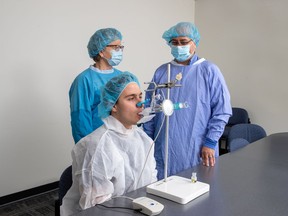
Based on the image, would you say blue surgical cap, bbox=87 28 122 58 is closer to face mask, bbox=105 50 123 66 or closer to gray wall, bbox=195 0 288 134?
face mask, bbox=105 50 123 66

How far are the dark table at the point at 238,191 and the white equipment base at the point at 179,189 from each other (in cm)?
2

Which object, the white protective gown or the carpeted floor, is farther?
the carpeted floor

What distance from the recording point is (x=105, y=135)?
1.25 metres

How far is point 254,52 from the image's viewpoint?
409 centimetres

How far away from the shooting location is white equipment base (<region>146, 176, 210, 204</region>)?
104 centimetres

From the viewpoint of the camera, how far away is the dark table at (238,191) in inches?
38.4

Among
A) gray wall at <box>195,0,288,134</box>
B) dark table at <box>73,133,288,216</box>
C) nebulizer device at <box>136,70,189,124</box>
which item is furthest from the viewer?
gray wall at <box>195,0,288,134</box>

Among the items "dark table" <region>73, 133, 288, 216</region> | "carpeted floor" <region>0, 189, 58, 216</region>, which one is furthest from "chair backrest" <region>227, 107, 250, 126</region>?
"carpeted floor" <region>0, 189, 58, 216</region>

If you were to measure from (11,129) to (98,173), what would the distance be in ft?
6.19

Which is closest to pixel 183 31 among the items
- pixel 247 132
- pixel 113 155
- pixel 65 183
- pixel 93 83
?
pixel 93 83

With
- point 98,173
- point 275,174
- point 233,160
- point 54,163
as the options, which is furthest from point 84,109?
point 54,163

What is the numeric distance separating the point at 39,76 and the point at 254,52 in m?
3.10

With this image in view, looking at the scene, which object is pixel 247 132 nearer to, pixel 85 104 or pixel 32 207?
pixel 85 104

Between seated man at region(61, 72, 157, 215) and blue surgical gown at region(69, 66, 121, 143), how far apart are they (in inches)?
20.0
